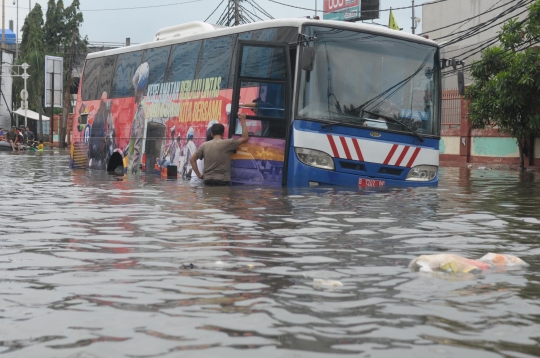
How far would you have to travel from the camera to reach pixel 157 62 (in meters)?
18.6

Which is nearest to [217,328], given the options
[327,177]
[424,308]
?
[424,308]

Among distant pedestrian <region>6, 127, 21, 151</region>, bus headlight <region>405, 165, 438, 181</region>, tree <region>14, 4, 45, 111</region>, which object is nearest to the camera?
bus headlight <region>405, 165, 438, 181</region>

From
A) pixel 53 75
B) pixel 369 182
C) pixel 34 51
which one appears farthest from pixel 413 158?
pixel 34 51

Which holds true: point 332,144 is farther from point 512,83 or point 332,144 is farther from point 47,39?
point 47,39

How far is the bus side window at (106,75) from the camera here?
20.8 m

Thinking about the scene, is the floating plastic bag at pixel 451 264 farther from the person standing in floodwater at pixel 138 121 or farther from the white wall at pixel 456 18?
the white wall at pixel 456 18

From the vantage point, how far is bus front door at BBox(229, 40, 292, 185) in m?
13.8

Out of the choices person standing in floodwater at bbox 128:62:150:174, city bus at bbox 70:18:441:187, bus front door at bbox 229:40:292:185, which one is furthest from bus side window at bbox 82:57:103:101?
bus front door at bbox 229:40:292:185

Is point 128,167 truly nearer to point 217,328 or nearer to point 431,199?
point 431,199

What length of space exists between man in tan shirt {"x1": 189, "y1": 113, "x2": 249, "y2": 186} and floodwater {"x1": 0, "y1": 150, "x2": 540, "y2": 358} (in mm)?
3182

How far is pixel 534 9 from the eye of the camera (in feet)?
72.6

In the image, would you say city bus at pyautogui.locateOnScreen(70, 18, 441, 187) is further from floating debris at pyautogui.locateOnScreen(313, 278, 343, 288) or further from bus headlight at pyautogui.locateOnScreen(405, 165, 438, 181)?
floating debris at pyautogui.locateOnScreen(313, 278, 343, 288)

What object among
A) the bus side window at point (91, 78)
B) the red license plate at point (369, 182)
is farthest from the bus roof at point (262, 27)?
the bus side window at point (91, 78)

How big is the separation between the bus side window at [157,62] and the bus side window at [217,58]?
5.59 ft
